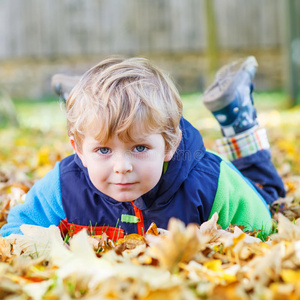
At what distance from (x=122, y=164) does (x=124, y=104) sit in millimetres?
249

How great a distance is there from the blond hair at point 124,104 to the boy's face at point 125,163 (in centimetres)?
4

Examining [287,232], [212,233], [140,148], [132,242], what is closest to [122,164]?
[140,148]

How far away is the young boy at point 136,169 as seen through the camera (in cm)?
206

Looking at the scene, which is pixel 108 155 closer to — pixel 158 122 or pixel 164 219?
pixel 158 122

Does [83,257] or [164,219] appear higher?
[83,257]

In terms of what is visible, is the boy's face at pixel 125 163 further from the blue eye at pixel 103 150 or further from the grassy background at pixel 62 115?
the grassy background at pixel 62 115

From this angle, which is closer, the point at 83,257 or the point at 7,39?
the point at 83,257

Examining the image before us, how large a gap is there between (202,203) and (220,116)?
851 mm

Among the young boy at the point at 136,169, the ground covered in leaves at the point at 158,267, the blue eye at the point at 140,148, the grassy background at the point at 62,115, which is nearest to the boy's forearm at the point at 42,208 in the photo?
the young boy at the point at 136,169

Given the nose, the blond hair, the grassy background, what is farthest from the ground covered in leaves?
the grassy background

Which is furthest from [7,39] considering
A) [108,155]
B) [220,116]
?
[108,155]

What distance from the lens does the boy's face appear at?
80.7 inches

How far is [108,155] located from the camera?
2.07 meters

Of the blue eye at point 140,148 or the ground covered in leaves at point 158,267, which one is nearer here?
the ground covered in leaves at point 158,267
